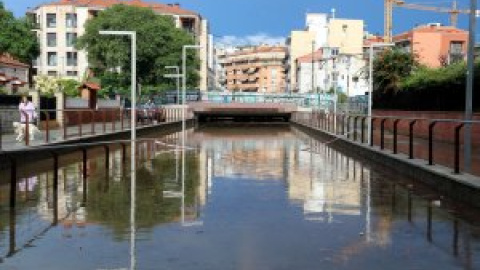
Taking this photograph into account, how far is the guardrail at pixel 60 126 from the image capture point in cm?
2442

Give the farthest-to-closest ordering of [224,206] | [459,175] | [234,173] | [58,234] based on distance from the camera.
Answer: [234,173] → [459,175] → [224,206] → [58,234]

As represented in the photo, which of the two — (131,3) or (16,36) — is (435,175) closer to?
(16,36)

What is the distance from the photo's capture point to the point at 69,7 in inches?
5177

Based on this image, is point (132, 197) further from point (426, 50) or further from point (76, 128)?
point (426, 50)

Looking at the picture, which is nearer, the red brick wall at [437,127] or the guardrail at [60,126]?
the red brick wall at [437,127]

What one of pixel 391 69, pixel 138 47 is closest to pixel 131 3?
pixel 138 47

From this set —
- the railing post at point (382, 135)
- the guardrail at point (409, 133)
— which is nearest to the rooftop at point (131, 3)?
the guardrail at point (409, 133)

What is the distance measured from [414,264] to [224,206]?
16.2 ft

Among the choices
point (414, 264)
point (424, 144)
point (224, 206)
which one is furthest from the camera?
point (424, 144)

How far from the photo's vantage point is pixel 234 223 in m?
10.5

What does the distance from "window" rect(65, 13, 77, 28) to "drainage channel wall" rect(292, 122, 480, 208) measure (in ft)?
361

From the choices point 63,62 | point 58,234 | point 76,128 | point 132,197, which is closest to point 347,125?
point 76,128

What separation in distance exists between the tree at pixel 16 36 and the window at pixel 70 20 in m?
47.8

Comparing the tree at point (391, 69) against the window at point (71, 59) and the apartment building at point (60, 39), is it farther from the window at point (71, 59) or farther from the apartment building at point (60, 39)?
the window at point (71, 59)
